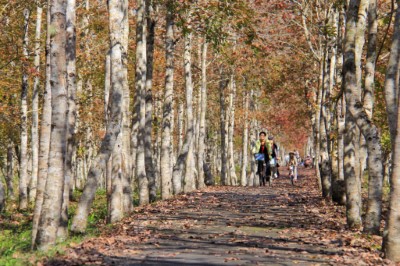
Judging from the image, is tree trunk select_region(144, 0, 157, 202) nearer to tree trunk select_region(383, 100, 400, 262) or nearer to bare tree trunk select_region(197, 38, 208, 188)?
bare tree trunk select_region(197, 38, 208, 188)

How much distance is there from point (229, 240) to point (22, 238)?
6.45 metres

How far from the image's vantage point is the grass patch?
10.7m

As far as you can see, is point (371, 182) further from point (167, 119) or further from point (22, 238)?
point (167, 119)

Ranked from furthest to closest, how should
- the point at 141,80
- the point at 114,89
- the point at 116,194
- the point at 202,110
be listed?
the point at 202,110
the point at 141,80
the point at 116,194
the point at 114,89

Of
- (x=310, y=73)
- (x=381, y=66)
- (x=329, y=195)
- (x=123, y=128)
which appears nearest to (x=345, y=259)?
(x=123, y=128)

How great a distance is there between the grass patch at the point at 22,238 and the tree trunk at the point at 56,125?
494 mm

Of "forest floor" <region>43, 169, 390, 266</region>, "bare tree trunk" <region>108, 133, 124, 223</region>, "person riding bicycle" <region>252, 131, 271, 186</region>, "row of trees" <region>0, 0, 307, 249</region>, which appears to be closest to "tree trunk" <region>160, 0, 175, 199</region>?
"row of trees" <region>0, 0, 307, 249</region>

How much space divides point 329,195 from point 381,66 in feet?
21.4

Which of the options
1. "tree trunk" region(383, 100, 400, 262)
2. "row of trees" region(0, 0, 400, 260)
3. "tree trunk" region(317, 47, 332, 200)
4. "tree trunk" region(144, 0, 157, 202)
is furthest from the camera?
"tree trunk" region(144, 0, 157, 202)

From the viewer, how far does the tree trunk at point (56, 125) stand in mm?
11680

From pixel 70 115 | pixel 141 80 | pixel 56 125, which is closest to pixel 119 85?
pixel 70 115

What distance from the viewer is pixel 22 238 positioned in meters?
16.8

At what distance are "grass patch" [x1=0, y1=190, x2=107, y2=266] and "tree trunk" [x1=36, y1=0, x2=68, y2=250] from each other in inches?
19.4

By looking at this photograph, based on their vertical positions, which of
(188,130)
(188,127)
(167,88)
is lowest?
(188,130)
